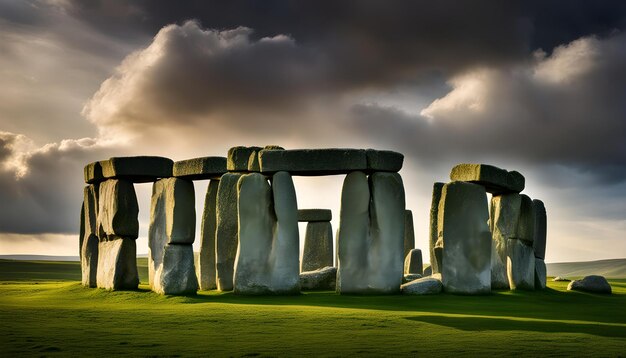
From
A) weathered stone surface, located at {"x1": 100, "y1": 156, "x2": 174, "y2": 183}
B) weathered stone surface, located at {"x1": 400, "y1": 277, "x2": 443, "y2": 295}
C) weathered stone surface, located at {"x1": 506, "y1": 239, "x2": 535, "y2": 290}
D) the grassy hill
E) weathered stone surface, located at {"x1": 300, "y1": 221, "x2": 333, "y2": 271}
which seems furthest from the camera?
the grassy hill

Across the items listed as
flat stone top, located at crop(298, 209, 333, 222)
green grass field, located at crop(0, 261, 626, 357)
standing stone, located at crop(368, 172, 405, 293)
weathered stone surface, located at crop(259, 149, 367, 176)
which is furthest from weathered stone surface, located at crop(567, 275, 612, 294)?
flat stone top, located at crop(298, 209, 333, 222)

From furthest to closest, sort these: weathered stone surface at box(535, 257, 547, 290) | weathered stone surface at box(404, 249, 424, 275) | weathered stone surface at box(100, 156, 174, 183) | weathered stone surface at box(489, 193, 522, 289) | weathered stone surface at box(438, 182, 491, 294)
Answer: weathered stone surface at box(404, 249, 424, 275), weathered stone surface at box(535, 257, 547, 290), weathered stone surface at box(489, 193, 522, 289), weathered stone surface at box(100, 156, 174, 183), weathered stone surface at box(438, 182, 491, 294)

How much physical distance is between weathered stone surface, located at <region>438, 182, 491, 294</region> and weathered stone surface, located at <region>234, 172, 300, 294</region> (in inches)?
167

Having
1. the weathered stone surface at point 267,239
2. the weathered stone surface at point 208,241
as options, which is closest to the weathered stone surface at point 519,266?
the weathered stone surface at point 267,239

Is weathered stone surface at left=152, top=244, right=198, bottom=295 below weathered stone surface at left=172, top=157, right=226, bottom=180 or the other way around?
below

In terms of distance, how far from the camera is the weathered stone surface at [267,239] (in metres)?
21.2

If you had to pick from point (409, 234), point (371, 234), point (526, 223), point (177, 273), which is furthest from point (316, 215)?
point (177, 273)

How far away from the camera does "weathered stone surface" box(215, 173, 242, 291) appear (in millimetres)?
23656

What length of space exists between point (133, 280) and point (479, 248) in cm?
1057

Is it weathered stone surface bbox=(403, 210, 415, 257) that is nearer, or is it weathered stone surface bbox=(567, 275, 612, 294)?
weathered stone surface bbox=(567, 275, 612, 294)

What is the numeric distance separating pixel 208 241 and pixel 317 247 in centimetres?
881

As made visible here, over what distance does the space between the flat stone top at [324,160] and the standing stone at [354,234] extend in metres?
0.41

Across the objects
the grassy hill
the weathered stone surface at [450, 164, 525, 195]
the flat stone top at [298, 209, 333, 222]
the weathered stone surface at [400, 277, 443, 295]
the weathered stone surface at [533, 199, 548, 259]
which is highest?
the weathered stone surface at [450, 164, 525, 195]

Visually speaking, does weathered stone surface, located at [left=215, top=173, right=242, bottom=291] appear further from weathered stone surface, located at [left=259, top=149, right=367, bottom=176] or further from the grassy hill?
the grassy hill
